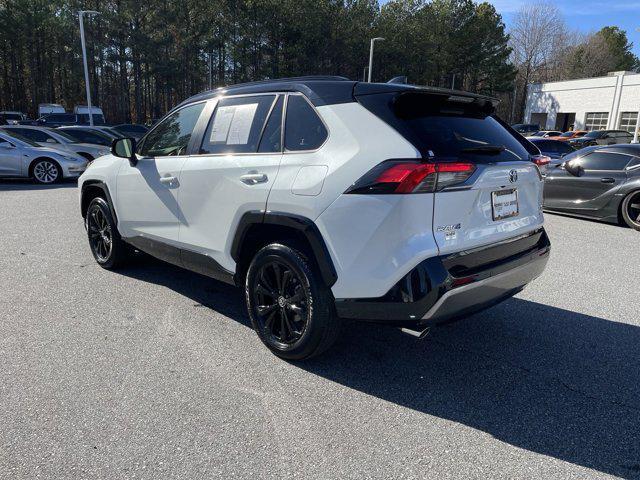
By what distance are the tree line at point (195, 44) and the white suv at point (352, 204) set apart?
4484 cm

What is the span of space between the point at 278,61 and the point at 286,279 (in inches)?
1843

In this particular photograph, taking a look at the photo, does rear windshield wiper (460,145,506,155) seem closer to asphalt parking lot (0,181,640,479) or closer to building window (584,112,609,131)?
asphalt parking lot (0,181,640,479)

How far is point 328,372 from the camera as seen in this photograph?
3289 millimetres

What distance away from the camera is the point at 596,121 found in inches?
1788

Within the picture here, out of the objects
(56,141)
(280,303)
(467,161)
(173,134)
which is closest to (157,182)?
(173,134)

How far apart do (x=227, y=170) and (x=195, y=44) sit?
5148 centimetres

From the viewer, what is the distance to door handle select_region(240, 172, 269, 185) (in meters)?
3.25

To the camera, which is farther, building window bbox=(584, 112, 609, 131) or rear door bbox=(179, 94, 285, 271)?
building window bbox=(584, 112, 609, 131)

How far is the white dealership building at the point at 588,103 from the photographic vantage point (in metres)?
41.7

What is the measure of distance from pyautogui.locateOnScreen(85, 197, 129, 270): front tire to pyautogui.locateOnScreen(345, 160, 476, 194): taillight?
11.0 feet

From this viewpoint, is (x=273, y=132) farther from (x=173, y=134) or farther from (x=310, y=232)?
(x=173, y=134)

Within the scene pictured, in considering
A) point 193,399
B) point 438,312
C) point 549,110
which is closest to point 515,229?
point 438,312

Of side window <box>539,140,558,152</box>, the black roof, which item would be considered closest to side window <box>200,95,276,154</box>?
the black roof

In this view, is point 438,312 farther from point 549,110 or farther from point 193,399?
point 549,110
